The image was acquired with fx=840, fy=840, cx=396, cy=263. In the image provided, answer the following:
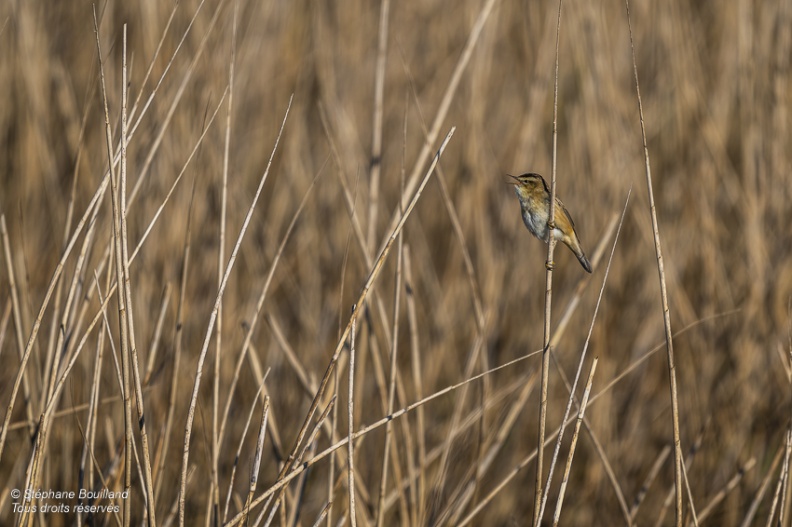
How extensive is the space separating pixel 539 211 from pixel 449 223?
1.43 metres

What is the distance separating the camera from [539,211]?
2314 millimetres

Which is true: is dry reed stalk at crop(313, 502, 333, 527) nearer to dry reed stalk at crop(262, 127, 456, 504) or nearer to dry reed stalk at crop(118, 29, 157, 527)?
dry reed stalk at crop(262, 127, 456, 504)

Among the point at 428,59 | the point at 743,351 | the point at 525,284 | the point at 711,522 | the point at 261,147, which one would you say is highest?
the point at 428,59

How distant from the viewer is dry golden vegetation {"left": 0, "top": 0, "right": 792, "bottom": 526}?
115 inches

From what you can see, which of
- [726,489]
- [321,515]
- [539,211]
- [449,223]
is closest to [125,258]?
[321,515]

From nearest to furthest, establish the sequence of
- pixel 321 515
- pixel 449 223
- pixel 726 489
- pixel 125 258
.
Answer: pixel 125 258, pixel 321 515, pixel 726 489, pixel 449 223

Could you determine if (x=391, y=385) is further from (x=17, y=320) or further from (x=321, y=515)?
(x=17, y=320)

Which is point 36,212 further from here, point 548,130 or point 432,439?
point 548,130

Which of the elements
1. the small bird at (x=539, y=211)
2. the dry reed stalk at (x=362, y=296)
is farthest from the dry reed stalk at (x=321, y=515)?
the small bird at (x=539, y=211)

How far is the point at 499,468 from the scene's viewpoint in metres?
3.24

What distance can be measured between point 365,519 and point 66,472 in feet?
2.94

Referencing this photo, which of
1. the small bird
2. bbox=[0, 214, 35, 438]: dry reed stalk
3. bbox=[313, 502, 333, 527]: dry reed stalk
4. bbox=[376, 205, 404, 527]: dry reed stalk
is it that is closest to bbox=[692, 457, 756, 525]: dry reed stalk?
the small bird

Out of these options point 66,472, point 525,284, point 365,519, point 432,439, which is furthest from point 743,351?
point 66,472

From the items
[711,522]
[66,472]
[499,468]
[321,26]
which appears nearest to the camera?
[66,472]
